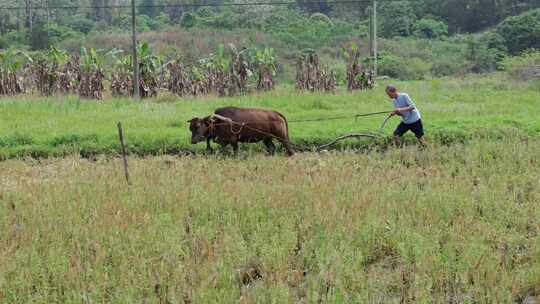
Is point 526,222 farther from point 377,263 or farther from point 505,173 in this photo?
point 505,173

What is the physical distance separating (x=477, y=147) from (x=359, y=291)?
242 inches

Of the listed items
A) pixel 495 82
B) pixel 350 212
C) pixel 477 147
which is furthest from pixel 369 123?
pixel 495 82

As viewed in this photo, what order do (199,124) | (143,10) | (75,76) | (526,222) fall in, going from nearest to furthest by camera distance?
(526,222)
(199,124)
(75,76)
(143,10)

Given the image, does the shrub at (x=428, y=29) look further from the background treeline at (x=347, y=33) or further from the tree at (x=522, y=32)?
the tree at (x=522, y=32)

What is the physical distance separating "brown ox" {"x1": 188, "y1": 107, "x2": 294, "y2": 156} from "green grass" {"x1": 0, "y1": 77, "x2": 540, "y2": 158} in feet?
3.38

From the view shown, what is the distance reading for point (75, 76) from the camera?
22.1 m

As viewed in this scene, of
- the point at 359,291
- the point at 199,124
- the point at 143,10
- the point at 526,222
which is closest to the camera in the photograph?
the point at 359,291

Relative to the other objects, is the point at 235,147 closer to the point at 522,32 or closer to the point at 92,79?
the point at 92,79

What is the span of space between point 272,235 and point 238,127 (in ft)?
14.6

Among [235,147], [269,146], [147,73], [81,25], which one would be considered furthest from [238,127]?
[81,25]

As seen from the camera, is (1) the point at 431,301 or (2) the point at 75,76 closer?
(1) the point at 431,301

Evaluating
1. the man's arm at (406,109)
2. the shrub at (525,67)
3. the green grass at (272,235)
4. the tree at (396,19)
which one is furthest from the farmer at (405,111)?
the tree at (396,19)

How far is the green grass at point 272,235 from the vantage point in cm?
501

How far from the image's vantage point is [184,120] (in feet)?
42.3
